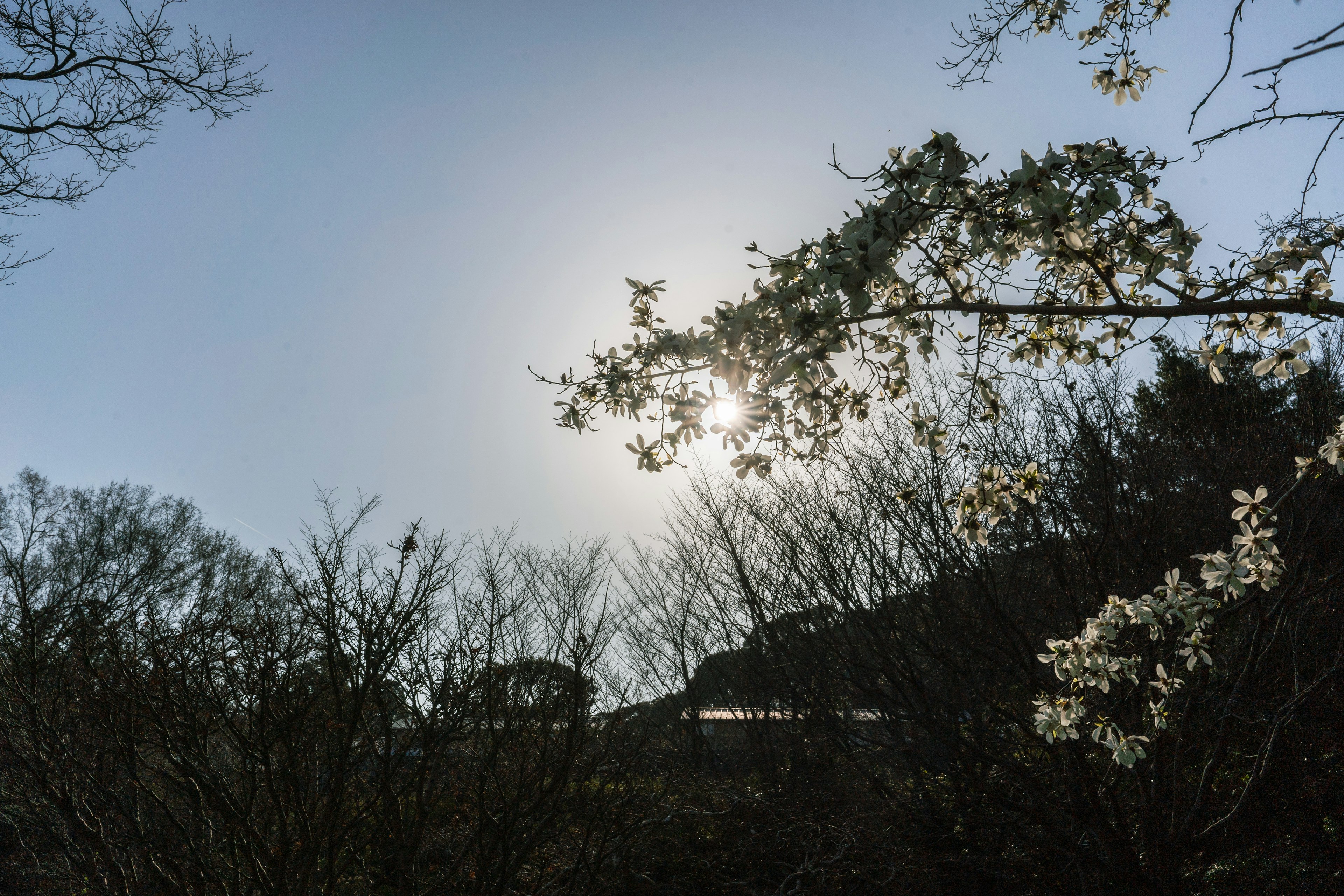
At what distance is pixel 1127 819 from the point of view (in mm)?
5062

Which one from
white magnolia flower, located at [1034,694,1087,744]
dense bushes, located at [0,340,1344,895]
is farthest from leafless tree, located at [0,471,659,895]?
white magnolia flower, located at [1034,694,1087,744]

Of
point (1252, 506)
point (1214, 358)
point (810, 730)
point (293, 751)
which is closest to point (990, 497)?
point (1214, 358)

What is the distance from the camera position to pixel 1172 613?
2.53 meters

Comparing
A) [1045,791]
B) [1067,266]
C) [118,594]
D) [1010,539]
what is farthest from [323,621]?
[118,594]

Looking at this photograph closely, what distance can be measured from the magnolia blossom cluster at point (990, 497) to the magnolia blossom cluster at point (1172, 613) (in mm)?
529

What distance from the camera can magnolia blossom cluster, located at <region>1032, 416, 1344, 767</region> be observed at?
2.39 metres

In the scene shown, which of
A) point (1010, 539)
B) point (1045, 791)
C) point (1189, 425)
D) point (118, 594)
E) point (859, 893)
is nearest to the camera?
point (1045, 791)

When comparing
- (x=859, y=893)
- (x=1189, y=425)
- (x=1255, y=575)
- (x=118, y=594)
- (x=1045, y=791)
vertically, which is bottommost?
(x=859, y=893)

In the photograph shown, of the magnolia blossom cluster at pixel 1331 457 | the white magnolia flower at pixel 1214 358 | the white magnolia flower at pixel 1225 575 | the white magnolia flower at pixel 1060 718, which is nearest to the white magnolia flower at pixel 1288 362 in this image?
the white magnolia flower at pixel 1214 358

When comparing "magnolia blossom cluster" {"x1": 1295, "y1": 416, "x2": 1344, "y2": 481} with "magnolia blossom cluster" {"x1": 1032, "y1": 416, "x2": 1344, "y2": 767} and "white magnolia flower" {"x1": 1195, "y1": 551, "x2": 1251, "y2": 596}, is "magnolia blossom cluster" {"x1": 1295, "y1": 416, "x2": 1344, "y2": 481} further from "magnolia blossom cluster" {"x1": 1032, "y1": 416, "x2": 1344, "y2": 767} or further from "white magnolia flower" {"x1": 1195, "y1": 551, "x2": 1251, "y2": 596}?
"white magnolia flower" {"x1": 1195, "y1": 551, "x2": 1251, "y2": 596}

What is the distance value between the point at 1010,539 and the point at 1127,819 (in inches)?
90.8

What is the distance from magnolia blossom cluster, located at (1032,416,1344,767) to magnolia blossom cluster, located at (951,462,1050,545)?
0.53 metres

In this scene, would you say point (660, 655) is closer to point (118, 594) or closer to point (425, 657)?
point (425, 657)

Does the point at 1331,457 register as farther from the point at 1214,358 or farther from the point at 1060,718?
the point at 1060,718
